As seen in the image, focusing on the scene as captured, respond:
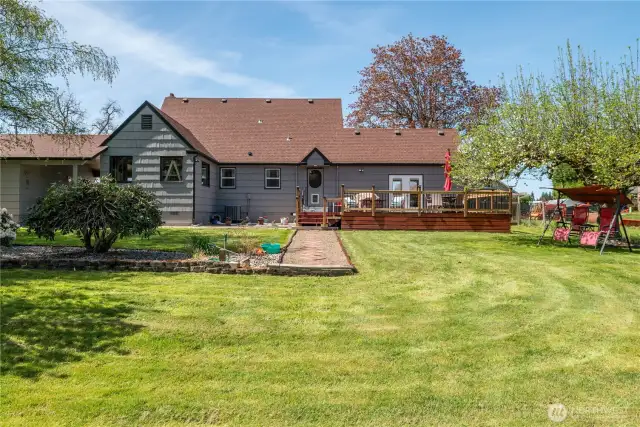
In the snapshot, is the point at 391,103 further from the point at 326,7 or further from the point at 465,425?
the point at 465,425

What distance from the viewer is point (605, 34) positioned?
13.4 meters

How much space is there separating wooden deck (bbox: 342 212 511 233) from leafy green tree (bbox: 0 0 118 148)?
10.1 metres

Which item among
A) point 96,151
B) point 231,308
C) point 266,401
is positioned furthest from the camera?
point 96,151

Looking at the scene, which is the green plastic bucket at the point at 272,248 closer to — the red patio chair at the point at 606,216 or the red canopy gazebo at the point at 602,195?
the red canopy gazebo at the point at 602,195

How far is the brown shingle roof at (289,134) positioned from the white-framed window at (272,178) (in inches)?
22.2

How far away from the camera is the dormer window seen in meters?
20.9

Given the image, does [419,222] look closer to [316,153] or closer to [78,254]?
[316,153]

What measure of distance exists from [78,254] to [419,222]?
12.8 metres

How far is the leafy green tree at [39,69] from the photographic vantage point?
1159 cm

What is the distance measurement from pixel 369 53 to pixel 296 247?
30.0 m

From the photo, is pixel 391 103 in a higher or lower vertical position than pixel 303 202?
higher

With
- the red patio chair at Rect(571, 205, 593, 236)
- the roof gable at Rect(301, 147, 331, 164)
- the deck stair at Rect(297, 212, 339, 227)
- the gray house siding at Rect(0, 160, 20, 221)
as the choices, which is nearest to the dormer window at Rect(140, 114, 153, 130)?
the gray house siding at Rect(0, 160, 20, 221)

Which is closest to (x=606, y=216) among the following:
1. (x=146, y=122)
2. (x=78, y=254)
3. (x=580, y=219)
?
(x=580, y=219)

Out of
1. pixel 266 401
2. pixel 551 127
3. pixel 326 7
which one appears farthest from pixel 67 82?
pixel 551 127
